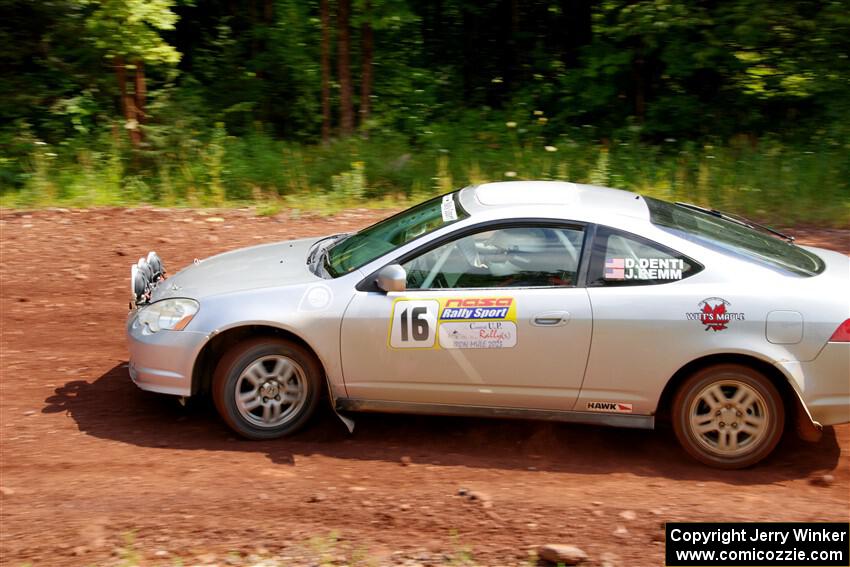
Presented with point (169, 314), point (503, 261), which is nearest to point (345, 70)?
point (169, 314)

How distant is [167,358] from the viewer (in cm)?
591

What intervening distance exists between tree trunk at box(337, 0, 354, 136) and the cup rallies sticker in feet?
31.3

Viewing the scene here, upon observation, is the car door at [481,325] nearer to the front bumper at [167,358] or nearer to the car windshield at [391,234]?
the car windshield at [391,234]

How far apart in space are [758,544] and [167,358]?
366 cm

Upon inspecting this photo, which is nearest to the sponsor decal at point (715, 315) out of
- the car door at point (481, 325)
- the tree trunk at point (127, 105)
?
the car door at point (481, 325)

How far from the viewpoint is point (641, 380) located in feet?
18.2

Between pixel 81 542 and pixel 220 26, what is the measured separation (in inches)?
530

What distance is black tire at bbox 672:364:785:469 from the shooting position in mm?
5465

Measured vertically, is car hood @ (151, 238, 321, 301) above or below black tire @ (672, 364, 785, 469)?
above

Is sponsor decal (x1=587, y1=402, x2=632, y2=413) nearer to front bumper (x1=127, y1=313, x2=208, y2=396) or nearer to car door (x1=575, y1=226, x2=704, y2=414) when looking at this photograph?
car door (x1=575, y1=226, x2=704, y2=414)

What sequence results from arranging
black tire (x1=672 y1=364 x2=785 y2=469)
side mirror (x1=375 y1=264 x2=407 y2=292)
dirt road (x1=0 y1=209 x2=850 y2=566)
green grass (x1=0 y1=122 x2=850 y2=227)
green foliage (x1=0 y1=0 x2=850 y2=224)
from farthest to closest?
green foliage (x1=0 y1=0 x2=850 y2=224) < green grass (x1=0 y1=122 x2=850 y2=227) < side mirror (x1=375 y1=264 x2=407 y2=292) < black tire (x1=672 y1=364 x2=785 y2=469) < dirt road (x1=0 y1=209 x2=850 y2=566)

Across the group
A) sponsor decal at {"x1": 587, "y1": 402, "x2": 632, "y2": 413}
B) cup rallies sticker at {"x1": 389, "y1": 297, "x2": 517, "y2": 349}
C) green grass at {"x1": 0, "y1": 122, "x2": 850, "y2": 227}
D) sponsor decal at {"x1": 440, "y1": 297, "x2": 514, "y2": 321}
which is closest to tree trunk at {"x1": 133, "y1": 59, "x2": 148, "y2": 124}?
green grass at {"x1": 0, "y1": 122, "x2": 850, "y2": 227}

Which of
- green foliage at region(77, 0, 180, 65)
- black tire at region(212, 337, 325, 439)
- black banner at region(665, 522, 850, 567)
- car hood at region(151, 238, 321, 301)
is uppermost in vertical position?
green foliage at region(77, 0, 180, 65)

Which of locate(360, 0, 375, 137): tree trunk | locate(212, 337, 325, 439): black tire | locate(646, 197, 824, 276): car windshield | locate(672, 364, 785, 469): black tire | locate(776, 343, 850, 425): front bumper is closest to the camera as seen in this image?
locate(776, 343, 850, 425): front bumper
